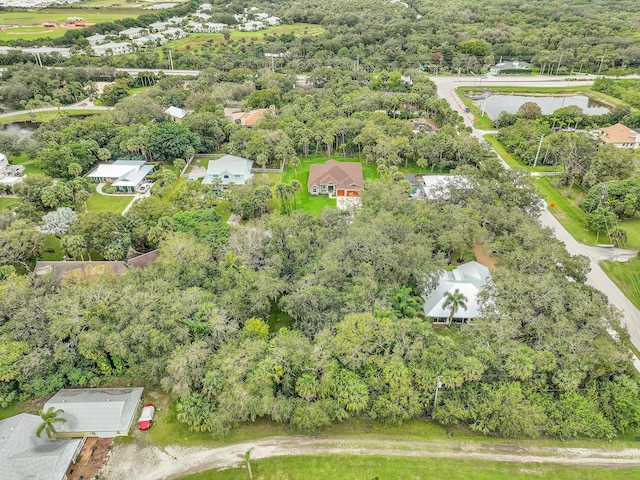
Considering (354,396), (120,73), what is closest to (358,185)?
(354,396)

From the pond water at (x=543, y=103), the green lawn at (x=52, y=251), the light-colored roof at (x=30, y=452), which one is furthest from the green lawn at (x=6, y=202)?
the pond water at (x=543, y=103)

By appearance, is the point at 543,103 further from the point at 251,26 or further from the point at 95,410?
the point at 251,26

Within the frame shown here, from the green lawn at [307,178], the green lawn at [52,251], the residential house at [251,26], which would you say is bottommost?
the green lawn at [52,251]

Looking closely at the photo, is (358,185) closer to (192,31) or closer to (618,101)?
(618,101)

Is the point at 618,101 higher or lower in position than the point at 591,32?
lower

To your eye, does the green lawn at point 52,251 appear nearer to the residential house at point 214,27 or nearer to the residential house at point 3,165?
the residential house at point 3,165

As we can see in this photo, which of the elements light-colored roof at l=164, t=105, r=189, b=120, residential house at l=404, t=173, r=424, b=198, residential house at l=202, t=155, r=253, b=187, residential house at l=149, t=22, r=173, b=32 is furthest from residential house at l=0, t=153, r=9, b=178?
residential house at l=149, t=22, r=173, b=32
